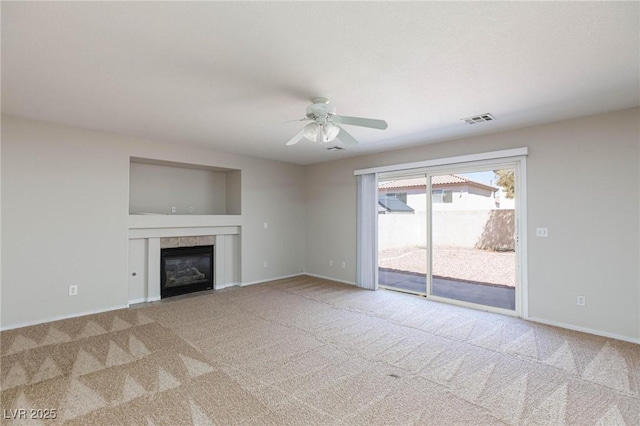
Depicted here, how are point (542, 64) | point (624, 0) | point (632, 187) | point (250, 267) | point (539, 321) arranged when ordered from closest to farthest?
point (624, 0) < point (542, 64) < point (632, 187) < point (539, 321) < point (250, 267)

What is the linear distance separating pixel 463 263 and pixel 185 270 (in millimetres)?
4713

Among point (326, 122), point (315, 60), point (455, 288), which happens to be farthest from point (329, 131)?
point (455, 288)

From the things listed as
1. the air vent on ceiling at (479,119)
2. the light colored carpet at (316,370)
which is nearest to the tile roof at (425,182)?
the air vent on ceiling at (479,119)

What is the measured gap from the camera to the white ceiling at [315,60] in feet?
6.09

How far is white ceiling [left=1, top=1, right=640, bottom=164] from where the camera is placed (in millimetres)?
1855

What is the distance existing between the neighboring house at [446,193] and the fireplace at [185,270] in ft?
11.8

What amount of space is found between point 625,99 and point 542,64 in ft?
5.01

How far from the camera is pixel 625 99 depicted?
10.4 feet

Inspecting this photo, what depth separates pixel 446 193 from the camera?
5.02 metres

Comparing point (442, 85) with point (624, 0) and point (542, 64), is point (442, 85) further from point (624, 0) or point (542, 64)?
point (624, 0)

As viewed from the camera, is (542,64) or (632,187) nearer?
(542,64)

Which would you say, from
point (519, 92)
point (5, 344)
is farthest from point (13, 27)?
point (519, 92)

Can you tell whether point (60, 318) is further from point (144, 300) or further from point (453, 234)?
point (453, 234)

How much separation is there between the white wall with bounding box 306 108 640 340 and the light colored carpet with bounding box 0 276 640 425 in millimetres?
374
